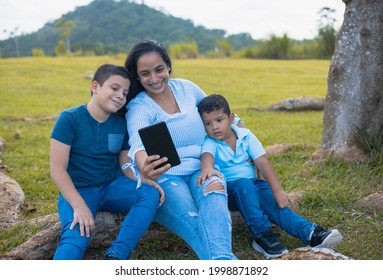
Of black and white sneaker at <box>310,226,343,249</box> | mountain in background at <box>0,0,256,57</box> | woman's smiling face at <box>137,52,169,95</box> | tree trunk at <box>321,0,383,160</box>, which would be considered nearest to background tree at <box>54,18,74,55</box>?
mountain in background at <box>0,0,256,57</box>

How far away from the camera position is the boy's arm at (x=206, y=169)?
11.6 feet

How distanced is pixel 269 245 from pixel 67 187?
140 cm

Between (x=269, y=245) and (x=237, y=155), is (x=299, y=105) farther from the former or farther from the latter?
(x=269, y=245)

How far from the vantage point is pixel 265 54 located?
2719 cm

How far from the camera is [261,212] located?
366 cm

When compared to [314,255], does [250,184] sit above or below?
above

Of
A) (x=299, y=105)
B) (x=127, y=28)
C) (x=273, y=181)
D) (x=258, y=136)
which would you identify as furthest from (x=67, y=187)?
(x=127, y=28)

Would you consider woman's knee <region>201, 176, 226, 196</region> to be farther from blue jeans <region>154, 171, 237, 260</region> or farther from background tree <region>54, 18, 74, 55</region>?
background tree <region>54, 18, 74, 55</region>

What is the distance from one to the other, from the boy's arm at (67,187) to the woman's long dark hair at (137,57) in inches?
26.4

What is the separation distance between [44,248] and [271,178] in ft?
5.44

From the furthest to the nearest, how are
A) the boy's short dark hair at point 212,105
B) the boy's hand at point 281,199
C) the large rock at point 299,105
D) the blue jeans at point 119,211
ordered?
1. the large rock at point 299,105
2. the boy's short dark hair at point 212,105
3. the boy's hand at point 281,199
4. the blue jeans at point 119,211

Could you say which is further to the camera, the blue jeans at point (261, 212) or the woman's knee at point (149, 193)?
the blue jeans at point (261, 212)

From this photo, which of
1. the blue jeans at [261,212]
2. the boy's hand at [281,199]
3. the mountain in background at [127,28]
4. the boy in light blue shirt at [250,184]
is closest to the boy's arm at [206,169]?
the boy in light blue shirt at [250,184]

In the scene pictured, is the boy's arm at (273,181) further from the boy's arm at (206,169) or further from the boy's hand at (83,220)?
the boy's hand at (83,220)
